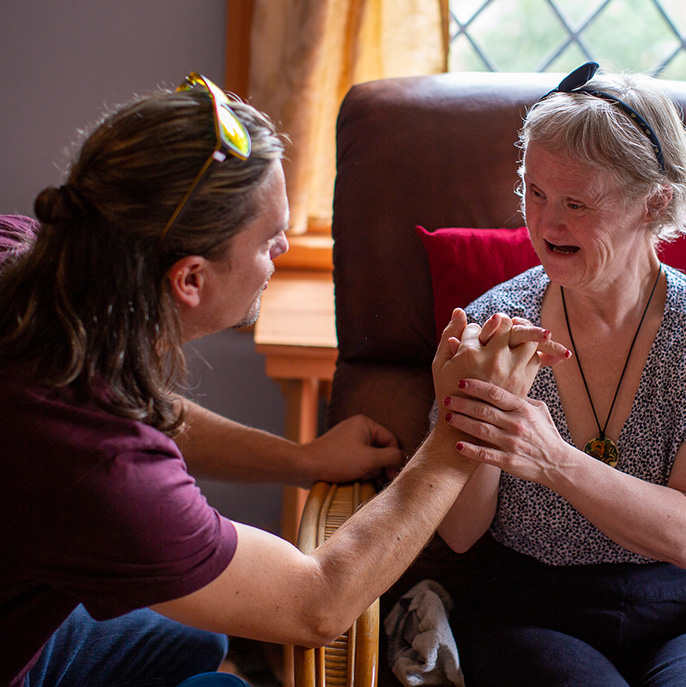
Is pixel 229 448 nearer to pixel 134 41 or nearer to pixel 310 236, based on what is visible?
pixel 310 236

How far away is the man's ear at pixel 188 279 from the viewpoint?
758mm

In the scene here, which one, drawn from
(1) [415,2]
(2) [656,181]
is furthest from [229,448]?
(1) [415,2]

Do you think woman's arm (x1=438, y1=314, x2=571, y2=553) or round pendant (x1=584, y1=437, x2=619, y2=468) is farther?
round pendant (x1=584, y1=437, x2=619, y2=468)

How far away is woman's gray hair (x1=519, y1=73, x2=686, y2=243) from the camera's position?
1012 mm

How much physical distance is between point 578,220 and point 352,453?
0.52 meters

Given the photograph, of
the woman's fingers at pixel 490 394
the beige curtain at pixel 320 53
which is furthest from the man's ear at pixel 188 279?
the beige curtain at pixel 320 53

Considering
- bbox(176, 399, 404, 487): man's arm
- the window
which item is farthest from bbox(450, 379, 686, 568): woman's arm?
the window

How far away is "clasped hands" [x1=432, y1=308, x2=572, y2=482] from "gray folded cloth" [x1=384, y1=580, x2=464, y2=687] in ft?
1.00

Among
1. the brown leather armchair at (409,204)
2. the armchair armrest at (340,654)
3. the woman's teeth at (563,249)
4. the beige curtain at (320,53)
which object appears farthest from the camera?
the beige curtain at (320,53)

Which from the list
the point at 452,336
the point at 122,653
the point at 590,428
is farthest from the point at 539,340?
the point at 122,653

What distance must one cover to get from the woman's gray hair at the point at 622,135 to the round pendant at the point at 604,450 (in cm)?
34

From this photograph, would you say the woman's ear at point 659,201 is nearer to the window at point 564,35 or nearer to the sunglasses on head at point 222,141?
the sunglasses on head at point 222,141

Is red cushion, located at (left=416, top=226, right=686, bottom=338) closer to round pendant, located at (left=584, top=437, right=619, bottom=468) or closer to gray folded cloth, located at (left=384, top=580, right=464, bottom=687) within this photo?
round pendant, located at (left=584, top=437, right=619, bottom=468)

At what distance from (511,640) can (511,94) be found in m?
0.94
